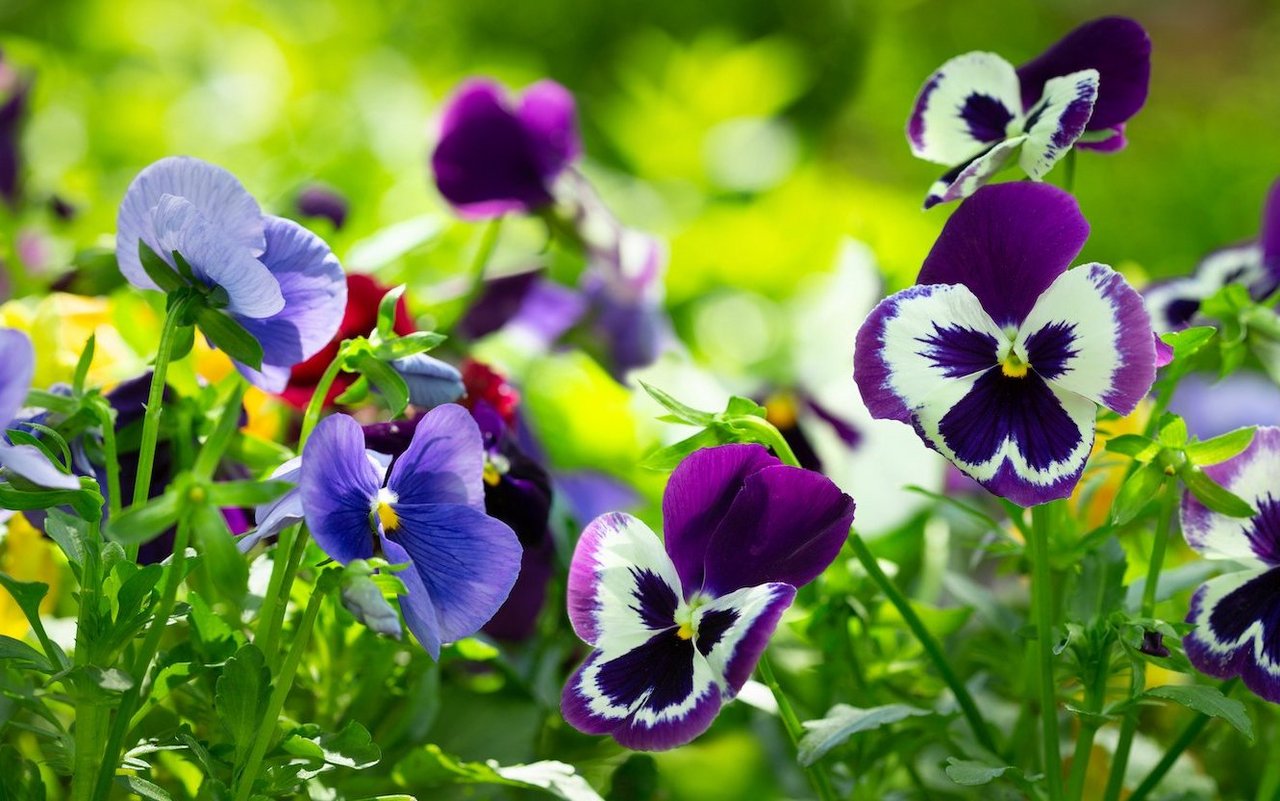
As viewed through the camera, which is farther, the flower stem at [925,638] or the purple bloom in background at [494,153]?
the purple bloom in background at [494,153]

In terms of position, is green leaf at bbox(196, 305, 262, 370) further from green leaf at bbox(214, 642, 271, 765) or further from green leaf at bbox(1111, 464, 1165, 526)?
green leaf at bbox(1111, 464, 1165, 526)

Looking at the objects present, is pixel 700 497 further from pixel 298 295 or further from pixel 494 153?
pixel 494 153

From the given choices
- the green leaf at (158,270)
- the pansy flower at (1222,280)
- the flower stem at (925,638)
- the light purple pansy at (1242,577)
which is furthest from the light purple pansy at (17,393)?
the pansy flower at (1222,280)

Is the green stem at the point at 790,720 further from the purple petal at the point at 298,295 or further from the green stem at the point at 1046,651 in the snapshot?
the purple petal at the point at 298,295

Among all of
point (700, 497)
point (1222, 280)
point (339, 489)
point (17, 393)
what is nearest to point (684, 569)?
point (700, 497)

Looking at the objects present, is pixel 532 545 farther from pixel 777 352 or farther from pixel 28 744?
pixel 777 352

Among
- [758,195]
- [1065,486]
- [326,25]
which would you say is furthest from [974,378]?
[326,25]

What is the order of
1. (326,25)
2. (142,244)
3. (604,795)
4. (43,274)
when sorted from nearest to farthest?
(142,244)
(604,795)
(43,274)
(326,25)
